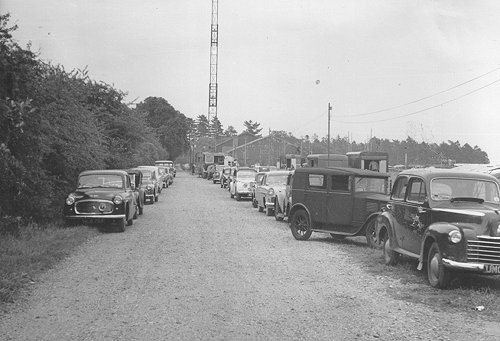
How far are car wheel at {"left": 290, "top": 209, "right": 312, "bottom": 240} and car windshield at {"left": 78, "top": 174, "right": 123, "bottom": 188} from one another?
578 centimetres

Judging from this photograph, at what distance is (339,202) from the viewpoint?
15148 millimetres

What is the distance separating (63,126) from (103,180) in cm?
229

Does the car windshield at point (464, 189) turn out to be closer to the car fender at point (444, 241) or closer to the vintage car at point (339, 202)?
the car fender at point (444, 241)

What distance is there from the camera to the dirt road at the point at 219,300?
701 cm

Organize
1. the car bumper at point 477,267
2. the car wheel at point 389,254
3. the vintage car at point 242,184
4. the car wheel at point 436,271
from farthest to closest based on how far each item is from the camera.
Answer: the vintage car at point 242,184
the car wheel at point 389,254
the car wheel at point 436,271
the car bumper at point 477,267

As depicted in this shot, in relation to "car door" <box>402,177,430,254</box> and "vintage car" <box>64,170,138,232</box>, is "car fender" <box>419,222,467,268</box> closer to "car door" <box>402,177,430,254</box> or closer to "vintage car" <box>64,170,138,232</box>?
"car door" <box>402,177,430,254</box>

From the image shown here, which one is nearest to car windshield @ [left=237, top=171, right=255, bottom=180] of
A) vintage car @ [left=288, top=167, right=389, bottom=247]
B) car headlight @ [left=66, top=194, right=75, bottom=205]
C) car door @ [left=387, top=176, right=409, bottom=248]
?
car headlight @ [left=66, top=194, right=75, bottom=205]

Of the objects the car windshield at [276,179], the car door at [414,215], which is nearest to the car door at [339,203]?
the car door at [414,215]

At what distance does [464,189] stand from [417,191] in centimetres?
81

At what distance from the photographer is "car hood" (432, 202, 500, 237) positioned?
9164 millimetres

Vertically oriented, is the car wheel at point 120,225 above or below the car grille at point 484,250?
below

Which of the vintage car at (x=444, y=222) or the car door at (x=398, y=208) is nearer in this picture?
the vintage car at (x=444, y=222)

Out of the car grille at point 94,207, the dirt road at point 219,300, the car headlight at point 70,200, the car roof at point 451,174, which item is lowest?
the dirt road at point 219,300

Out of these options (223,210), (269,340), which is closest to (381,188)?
(269,340)
